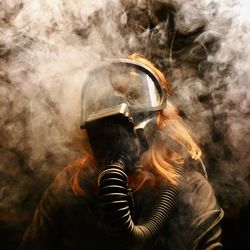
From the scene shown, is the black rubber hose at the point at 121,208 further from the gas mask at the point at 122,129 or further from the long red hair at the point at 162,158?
the long red hair at the point at 162,158

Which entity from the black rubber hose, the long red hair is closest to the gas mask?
the black rubber hose

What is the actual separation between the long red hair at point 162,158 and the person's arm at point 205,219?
22 cm

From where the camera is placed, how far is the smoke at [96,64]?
3.52 meters

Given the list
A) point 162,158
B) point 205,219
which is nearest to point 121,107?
point 162,158

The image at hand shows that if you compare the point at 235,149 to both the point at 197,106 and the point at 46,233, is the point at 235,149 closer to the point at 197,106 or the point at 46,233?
the point at 197,106

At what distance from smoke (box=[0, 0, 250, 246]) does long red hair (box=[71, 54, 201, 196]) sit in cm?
30

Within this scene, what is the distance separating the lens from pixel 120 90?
318cm

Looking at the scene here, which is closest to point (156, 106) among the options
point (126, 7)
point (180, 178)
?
point (180, 178)

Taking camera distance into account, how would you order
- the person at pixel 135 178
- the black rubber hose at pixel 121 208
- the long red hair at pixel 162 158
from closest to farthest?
1. the black rubber hose at pixel 121 208
2. the person at pixel 135 178
3. the long red hair at pixel 162 158

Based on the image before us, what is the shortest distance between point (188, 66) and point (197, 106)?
463mm

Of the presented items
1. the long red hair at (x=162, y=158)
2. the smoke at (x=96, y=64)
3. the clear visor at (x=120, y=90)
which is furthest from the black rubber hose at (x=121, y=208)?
the smoke at (x=96, y=64)

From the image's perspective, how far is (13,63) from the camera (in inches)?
148

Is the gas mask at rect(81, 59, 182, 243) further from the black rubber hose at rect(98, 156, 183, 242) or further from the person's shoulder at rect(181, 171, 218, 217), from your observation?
the person's shoulder at rect(181, 171, 218, 217)

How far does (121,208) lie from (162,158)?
82 centimetres
